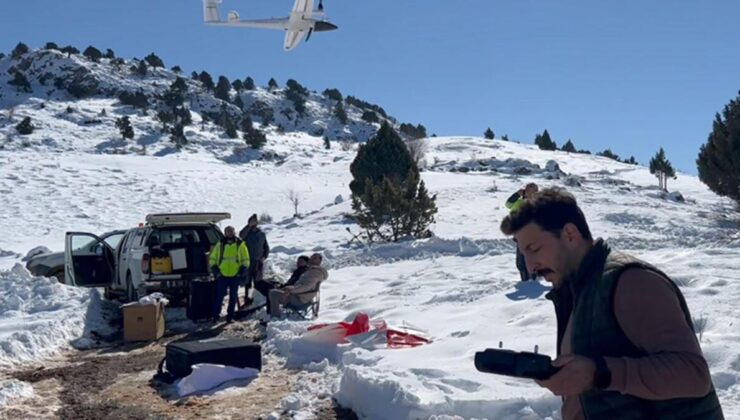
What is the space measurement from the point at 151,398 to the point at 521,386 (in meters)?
3.38

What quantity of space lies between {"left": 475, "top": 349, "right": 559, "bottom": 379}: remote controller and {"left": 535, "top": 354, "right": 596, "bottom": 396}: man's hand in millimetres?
23

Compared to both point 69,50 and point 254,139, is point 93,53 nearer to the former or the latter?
point 69,50

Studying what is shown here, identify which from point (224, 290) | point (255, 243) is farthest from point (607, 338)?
point (255, 243)

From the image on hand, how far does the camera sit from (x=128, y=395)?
7.08 m

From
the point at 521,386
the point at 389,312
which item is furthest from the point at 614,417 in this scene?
the point at 389,312

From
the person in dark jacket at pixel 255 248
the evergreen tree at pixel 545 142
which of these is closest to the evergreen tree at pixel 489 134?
the evergreen tree at pixel 545 142

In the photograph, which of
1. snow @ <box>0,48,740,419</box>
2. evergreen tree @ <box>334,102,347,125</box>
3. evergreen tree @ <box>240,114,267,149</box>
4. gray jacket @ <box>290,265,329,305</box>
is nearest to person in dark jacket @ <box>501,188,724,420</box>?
snow @ <box>0,48,740,419</box>

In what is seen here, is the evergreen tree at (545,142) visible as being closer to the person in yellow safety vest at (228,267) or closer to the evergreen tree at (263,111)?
the evergreen tree at (263,111)

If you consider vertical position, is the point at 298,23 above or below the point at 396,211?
above

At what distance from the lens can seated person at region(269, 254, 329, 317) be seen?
1068 cm

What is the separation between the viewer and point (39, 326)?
32.6ft

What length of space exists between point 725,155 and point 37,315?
74.0ft

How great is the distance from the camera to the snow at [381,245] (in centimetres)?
621

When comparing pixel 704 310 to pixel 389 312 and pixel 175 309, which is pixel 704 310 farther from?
pixel 175 309
